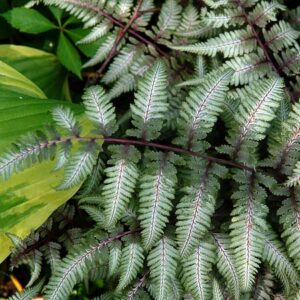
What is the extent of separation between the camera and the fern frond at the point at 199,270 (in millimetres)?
1403

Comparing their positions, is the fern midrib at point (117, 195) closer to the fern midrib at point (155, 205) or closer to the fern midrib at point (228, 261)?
the fern midrib at point (155, 205)

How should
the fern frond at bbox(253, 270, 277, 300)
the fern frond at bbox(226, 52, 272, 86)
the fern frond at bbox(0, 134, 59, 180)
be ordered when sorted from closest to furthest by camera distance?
the fern frond at bbox(0, 134, 59, 180), the fern frond at bbox(253, 270, 277, 300), the fern frond at bbox(226, 52, 272, 86)

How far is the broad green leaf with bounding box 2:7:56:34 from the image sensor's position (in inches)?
73.8

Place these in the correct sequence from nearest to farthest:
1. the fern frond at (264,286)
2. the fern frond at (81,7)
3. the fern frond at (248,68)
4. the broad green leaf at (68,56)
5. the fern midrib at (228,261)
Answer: the fern midrib at (228,261), the fern frond at (264,286), the fern frond at (248,68), the fern frond at (81,7), the broad green leaf at (68,56)

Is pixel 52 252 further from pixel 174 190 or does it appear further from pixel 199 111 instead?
pixel 199 111

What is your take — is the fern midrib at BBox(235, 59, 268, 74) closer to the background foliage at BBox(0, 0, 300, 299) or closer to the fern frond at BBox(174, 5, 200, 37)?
the background foliage at BBox(0, 0, 300, 299)

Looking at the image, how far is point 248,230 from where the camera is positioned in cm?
137

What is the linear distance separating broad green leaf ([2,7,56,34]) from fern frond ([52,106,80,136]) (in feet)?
2.27

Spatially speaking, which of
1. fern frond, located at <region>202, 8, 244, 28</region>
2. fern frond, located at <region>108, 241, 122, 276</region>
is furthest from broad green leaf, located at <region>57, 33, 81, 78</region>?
fern frond, located at <region>108, 241, 122, 276</region>

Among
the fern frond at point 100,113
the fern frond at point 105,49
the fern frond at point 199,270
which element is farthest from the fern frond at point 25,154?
the fern frond at point 105,49

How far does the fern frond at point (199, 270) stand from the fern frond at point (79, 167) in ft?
1.38

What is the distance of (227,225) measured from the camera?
4.95 ft

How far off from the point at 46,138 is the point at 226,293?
2.64 feet

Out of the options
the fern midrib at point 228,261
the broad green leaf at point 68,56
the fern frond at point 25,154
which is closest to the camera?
the fern frond at point 25,154
